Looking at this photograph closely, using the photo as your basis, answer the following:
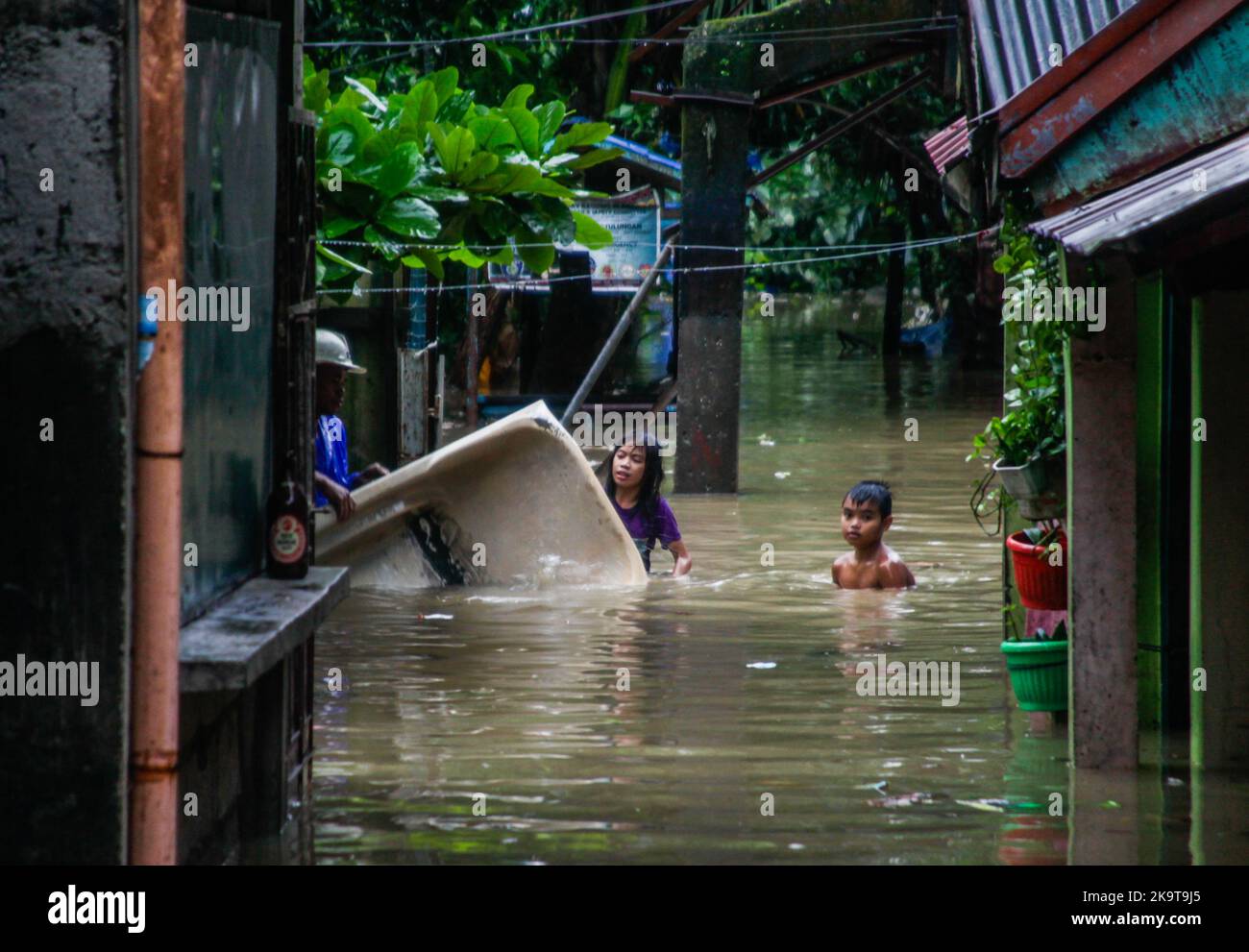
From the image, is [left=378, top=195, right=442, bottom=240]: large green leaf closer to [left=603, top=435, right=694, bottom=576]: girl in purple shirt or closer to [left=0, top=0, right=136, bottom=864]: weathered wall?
[left=0, top=0, right=136, bottom=864]: weathered wall

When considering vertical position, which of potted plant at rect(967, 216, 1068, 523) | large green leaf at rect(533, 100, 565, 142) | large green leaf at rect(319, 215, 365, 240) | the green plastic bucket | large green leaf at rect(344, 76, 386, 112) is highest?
large green leaf at rect(344, 76, 386, 112)

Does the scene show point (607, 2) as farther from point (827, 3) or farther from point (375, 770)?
point (375, 770)

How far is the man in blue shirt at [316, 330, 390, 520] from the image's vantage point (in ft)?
32.6

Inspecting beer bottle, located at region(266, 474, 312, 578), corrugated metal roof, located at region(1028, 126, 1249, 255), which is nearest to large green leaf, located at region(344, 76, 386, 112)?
beer bottle, located at region(266, 474, 312, 578)

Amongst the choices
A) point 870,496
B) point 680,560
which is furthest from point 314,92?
point 680,560

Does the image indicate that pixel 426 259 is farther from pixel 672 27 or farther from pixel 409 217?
pixel 672 27

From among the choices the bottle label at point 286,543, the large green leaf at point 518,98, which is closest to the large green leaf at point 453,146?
the large green leaf at point 518,98

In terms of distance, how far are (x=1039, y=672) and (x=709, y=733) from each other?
4.41 ft

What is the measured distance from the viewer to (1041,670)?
7402 millimetres

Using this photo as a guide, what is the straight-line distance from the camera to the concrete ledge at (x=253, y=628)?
410 centimetres

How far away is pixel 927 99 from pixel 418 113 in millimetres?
19854

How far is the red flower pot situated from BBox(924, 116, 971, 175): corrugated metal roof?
182cm

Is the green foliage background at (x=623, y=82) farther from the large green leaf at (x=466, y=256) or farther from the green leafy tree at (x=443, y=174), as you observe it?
the green leafy tree at (x=443, y=174)

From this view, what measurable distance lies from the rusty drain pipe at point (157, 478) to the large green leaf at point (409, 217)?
366 cm
